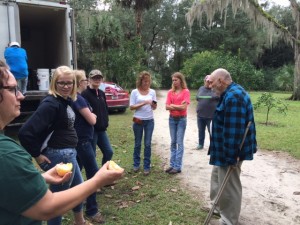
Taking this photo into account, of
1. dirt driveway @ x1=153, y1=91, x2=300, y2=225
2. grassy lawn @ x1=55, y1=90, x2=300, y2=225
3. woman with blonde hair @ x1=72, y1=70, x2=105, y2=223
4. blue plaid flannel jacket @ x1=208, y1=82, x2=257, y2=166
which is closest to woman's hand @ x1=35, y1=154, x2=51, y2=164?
woman with blonde hair @ x1=72, y1=70, x2=105, y2=223

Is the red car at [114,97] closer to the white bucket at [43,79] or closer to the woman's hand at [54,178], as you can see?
the white bucket at [43,79]

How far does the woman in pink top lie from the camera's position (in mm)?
5789

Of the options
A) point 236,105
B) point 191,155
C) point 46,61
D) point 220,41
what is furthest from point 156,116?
point 220,41

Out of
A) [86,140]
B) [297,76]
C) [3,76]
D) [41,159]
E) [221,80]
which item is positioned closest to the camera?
[3,76]

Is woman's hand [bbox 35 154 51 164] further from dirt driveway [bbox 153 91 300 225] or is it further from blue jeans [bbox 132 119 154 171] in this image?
blue jeans [bbox 132 119 154 171]

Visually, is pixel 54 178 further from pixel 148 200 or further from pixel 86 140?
pixel 148 200

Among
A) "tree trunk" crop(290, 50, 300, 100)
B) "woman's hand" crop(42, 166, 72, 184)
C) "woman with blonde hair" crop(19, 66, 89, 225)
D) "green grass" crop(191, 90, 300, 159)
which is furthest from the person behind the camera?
"tree trunk" crop(290, 50, 300, 100)

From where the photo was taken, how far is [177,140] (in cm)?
582

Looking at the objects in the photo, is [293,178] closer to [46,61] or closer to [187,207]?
[187,207]

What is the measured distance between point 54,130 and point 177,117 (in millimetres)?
3139

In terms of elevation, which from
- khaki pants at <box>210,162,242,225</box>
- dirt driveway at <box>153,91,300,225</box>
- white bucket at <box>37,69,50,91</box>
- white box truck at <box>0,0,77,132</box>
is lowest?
dirt driveway at <box>153,91,300,225</box>

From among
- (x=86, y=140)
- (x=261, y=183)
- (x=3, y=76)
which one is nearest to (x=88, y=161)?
(x=86, y=140)

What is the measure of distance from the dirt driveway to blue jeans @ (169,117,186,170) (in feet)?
0.82

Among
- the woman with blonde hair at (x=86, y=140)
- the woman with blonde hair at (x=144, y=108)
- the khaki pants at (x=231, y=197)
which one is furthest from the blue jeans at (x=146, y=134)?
the khaki pants at (x=231, y=197)
